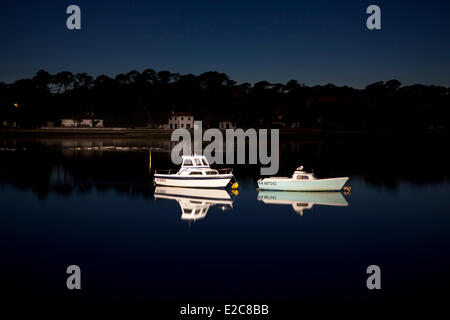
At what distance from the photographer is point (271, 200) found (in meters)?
34.7

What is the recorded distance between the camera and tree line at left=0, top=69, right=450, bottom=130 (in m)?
154

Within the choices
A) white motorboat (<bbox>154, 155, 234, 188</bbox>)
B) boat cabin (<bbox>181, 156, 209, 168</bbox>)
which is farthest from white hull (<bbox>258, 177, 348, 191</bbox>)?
boat cabin (<bbox>181, 156, 209, 168</bbox>)

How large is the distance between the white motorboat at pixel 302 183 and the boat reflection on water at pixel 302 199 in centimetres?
46

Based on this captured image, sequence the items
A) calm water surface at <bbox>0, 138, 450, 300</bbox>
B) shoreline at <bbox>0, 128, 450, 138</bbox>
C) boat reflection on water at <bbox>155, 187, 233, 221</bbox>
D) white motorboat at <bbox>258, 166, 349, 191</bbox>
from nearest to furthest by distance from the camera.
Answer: calm water surface at <bbox>0, 138, 450, 300</bbox>
boat reflection on water at <bbox>155, 187, 233, 221</bbox>
white motorboat at <bbox>258, 166, 349, 191</bbox>
shoreline at <bbox>0, 128, 450, 138</bbox>

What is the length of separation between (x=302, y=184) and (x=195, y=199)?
30.4 ft

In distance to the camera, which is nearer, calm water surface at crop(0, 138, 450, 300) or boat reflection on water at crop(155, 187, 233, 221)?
calm water surface at crop(0, 138, 450, 300)

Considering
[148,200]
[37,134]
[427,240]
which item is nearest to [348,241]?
[427,240]

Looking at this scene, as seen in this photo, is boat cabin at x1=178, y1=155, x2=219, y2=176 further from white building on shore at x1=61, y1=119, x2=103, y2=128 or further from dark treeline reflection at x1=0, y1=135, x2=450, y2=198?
white building on shore at x1=61, y1=119, x2=103, y2=128

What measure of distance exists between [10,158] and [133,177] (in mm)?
31476

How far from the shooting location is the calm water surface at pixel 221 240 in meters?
16.7

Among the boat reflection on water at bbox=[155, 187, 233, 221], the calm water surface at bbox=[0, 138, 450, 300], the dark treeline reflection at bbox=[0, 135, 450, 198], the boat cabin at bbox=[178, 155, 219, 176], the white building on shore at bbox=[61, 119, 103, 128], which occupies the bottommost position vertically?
the calm water surface at bbox=[0, 138, 450, 300]

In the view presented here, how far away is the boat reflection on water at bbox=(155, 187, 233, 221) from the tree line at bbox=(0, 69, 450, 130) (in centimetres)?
11252

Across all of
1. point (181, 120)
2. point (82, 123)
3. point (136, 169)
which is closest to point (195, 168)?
point (136, 169)
